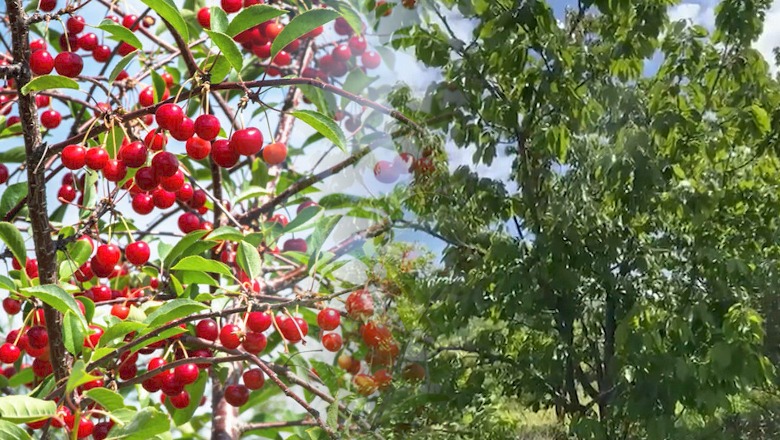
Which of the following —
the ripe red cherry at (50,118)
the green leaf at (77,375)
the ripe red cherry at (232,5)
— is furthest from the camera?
the ripe red cherry at (50,118)

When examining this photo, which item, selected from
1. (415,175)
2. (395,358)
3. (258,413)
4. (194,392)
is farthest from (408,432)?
(258,413)

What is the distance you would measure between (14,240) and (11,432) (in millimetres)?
140

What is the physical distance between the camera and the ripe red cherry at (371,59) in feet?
2.29

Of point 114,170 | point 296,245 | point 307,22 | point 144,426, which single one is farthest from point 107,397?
point 296,245

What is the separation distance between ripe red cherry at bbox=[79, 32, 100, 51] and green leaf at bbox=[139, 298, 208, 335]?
296 mm

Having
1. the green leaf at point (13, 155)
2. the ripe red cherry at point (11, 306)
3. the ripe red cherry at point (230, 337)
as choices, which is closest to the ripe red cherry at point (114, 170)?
the ripe red cherry at point (230, 337)

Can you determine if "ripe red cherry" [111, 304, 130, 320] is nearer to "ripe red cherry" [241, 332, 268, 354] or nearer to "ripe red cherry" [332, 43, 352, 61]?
"ripe red cherry" [241, 332, 268, 354]

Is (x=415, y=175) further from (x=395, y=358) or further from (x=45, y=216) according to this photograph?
(x=45, y=216)

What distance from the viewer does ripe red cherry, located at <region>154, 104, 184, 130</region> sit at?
0.42 m

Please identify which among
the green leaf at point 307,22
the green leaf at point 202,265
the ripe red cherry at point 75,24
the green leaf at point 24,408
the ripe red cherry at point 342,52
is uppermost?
the ripe red cherry at point 342,52

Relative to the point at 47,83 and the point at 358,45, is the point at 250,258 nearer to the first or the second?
the point at 47,83

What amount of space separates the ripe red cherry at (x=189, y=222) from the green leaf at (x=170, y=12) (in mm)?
284

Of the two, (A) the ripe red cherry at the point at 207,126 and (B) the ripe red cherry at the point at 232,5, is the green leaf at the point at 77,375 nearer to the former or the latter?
(A) the ripe red cherry at the point at 207,126

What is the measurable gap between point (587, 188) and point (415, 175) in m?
0.13
